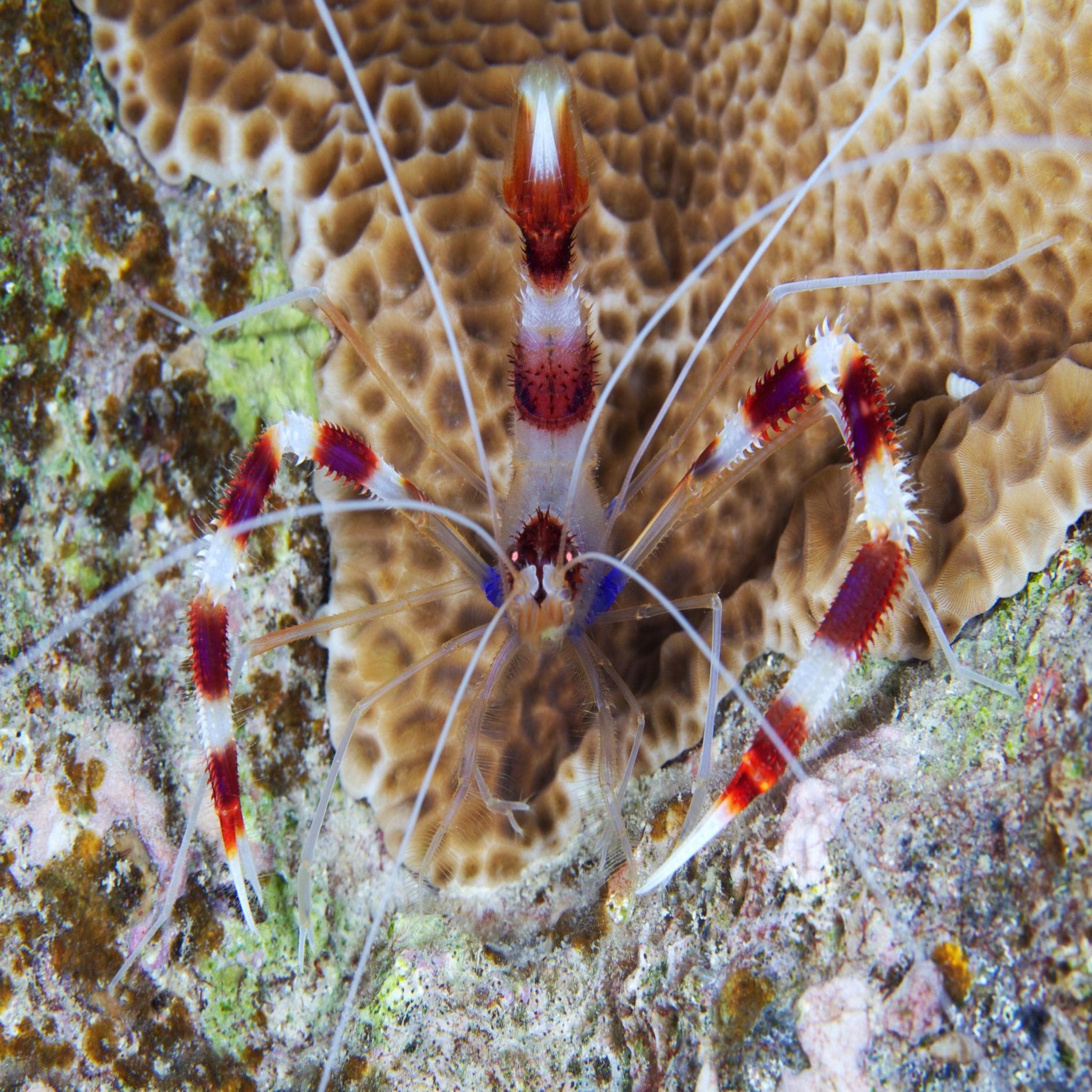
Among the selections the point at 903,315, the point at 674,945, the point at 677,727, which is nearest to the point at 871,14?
the point at 903,315

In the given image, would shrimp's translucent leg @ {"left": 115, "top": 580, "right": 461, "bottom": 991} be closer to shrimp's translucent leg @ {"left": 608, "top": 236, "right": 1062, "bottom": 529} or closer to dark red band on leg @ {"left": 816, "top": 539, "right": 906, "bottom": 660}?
shrimp's translucent leg @ {"left": 608, "top": 236, "right": 1062, "bottom": 529}

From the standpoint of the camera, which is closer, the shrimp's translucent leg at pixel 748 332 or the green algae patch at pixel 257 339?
the shrimp's translucent leg at pixel 748 332

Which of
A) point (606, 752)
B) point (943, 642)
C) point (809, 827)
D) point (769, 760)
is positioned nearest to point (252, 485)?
point (606, 752)

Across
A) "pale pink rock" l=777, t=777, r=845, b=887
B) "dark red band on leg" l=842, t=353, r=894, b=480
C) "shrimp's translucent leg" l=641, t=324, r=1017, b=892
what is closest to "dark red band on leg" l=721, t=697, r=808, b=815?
"shrimp's translucent leg" l=641, t=324, r=1017, b=892

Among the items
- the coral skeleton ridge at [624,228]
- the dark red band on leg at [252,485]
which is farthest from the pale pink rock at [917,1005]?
the dark red band on leg at [252,485]

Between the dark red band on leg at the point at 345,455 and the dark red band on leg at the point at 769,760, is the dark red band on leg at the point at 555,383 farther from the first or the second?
the dark red band on leg at the point at 769,760

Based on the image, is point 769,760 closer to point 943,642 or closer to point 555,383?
point 943,642

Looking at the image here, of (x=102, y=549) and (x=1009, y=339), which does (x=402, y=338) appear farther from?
(x=1009, y=339)
